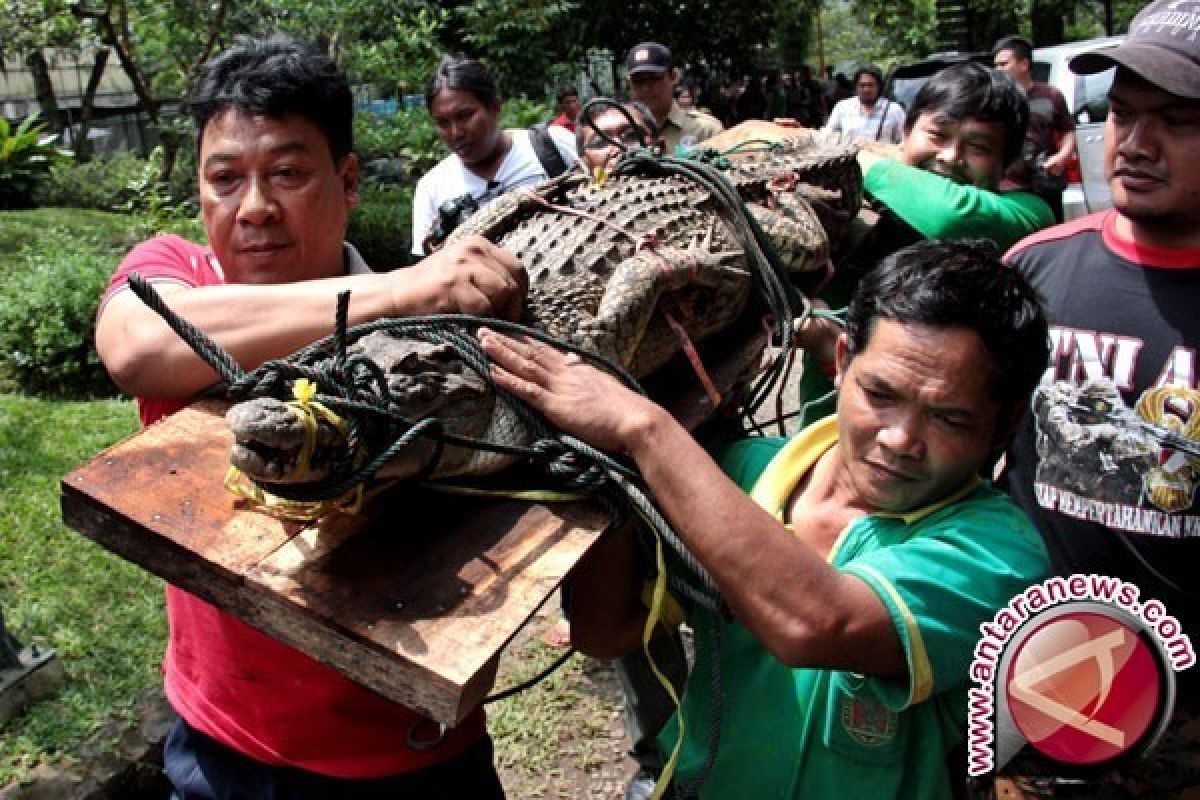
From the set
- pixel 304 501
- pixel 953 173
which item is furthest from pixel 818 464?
pixel 953 173

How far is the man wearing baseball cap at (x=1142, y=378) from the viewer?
5.80 feet

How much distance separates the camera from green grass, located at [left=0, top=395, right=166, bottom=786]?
280 centimetres

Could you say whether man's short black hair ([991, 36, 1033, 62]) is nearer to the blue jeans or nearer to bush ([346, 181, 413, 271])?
bush ([346, 181, 413, 271])

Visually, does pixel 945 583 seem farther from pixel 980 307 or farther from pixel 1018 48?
pixel 1018 48

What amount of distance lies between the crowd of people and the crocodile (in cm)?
11

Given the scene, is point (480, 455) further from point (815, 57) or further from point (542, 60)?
point (815, 57)

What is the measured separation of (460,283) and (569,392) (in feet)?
0.81

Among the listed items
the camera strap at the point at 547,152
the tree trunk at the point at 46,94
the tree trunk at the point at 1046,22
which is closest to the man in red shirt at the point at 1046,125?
the camera strap at the point at 547,152

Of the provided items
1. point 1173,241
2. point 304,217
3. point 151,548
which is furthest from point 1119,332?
point 151,548

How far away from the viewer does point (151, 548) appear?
1282 mm

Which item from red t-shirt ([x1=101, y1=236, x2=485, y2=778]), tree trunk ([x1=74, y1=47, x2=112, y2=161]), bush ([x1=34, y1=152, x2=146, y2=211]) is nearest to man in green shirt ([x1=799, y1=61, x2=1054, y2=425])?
red t-shirt ([x1=101, y1=236, x2=485, y2=778])

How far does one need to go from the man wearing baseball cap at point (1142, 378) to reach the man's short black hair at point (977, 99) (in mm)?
504

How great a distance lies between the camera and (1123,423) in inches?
72.6

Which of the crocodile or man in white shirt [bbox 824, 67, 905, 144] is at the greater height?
the crocodile
